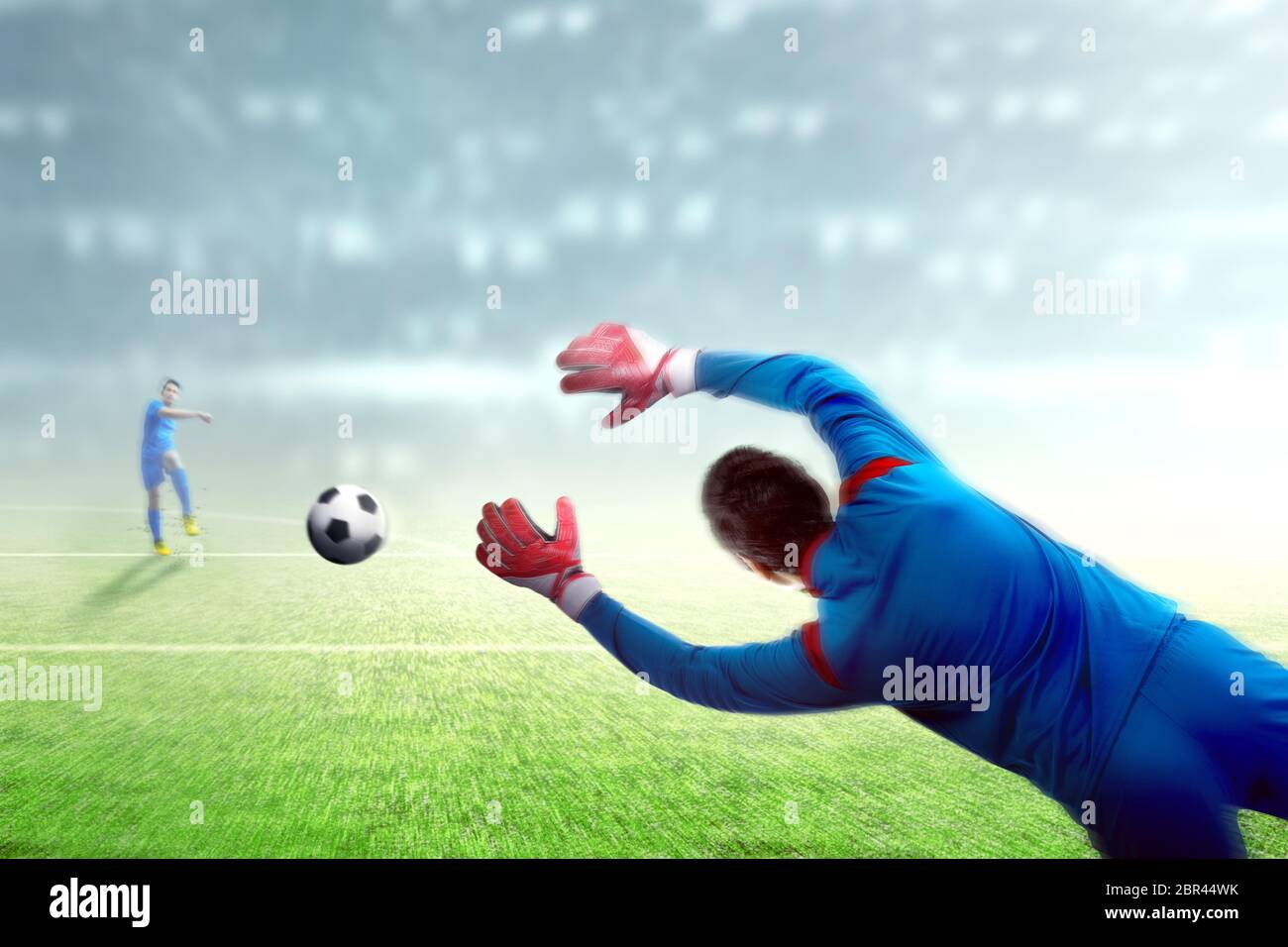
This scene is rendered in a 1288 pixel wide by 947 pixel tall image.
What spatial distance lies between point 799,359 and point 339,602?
696 cm

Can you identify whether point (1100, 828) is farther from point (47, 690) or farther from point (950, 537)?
point (47, 690)

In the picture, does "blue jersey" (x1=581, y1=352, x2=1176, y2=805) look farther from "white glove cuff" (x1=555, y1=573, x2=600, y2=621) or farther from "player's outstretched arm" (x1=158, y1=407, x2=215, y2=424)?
"player's outstretched arm" (x1=158, y1=407, x2=215, y2=424)

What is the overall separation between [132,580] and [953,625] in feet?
30.1

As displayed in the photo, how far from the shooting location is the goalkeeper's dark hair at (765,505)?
2107mm

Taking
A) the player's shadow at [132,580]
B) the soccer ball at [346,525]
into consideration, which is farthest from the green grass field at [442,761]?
the soccer ball at [346,525]

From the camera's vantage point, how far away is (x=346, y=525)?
3771mm

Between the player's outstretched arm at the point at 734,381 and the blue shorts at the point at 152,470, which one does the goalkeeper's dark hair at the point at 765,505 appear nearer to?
the player's outstretched arm at the point at 734,381

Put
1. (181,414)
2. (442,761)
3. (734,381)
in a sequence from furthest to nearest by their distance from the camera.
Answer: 1. (181,414)
2. (442,761)
3. (734,381)

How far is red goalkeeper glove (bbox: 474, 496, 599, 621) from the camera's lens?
228cm

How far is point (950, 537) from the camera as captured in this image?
6.08 ft

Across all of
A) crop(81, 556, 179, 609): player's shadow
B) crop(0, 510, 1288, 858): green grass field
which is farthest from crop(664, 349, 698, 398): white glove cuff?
crop(81, 556, 179, 609): player's shadow

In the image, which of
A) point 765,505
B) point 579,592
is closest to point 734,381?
point 765,505

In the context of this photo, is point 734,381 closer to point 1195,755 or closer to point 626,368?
point 626,368
